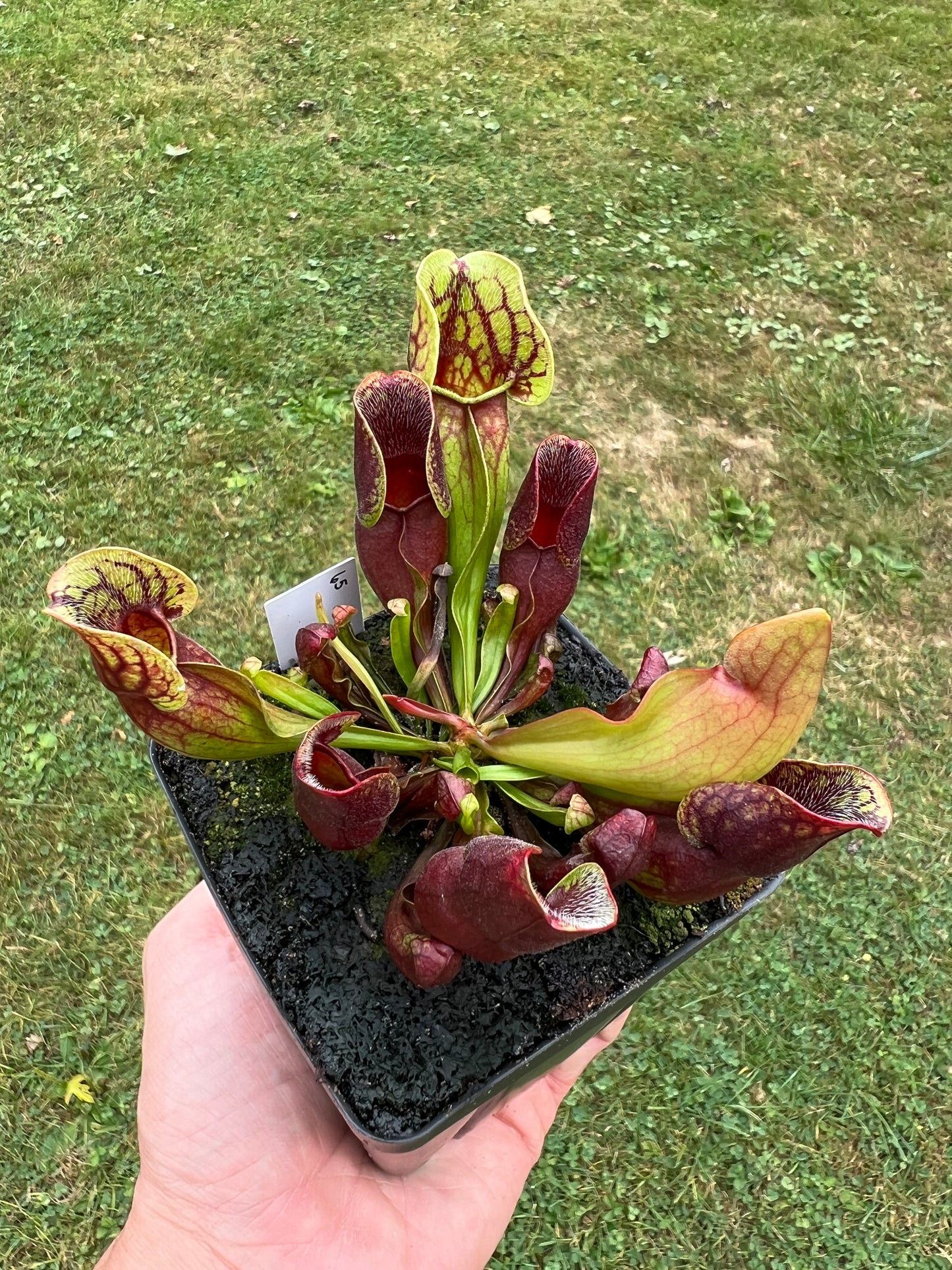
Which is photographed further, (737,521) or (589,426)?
(589,426)

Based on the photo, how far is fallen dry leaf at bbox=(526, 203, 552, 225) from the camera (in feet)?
10.4

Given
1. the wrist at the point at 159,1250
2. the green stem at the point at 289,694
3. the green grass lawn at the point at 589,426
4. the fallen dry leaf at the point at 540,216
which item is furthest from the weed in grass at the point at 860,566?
the wrist at the point at 159,1250

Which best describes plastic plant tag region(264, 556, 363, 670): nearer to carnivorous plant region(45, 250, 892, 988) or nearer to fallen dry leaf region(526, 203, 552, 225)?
carnivorous plant region(45, 250, 892, 988)

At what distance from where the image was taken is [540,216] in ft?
10.4

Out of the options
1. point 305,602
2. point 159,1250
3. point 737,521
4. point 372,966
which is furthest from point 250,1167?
point 737,521

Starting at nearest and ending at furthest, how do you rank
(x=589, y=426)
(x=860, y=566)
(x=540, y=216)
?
(x=860, y=566), (x=589, y=426), (x=540, y=216)

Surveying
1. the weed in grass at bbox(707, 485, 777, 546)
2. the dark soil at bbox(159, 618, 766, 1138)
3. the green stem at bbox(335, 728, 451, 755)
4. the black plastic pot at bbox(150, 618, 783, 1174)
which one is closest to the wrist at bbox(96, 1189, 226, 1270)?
the black plastic pot at bbox(150, 618, 783, 1174)

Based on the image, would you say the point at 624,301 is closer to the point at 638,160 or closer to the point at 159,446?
the point at 638,160

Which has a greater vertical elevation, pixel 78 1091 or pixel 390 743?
pixel 390 743

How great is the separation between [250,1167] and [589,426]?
81.7 inches

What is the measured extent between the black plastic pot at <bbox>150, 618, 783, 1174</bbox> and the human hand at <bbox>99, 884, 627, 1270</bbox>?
116 mm

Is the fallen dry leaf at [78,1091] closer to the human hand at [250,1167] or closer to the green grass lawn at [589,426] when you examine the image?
the green grass lawn at [589,426]

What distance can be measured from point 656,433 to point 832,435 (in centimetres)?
53

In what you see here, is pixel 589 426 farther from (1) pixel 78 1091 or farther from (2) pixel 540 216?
(1) pixel 78 1091
